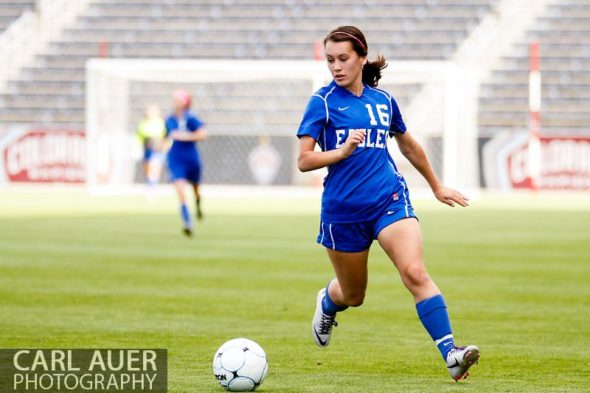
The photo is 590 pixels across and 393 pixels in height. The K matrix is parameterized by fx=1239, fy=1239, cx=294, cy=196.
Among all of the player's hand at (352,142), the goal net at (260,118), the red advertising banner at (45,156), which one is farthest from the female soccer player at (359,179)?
the red advertising banner at (45,156)

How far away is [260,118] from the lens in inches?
1468

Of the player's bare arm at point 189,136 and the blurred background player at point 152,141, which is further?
the blurred background player at point 152,141

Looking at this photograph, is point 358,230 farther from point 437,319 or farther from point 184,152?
point 184,152

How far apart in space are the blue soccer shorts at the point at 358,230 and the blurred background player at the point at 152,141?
24610 millimetres

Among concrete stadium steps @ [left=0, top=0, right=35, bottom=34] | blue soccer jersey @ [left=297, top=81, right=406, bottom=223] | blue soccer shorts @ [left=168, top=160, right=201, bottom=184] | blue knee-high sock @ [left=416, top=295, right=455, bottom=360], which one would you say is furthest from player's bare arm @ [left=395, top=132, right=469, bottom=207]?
concrete stadium steps @ [left=0, top=0, right=35, bottom=34]

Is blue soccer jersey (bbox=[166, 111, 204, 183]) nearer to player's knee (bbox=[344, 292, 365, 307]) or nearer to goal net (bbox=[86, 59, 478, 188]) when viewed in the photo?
goal net (bbox=[86, 59, 478, 188])

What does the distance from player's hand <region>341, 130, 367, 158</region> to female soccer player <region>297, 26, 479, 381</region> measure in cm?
15

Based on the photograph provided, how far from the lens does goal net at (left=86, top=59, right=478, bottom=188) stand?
33.4m

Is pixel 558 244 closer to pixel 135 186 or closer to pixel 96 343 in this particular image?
pixel 96 343

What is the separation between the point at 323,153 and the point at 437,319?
Result: 119 centimetres

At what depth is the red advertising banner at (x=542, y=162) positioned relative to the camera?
3291 cm

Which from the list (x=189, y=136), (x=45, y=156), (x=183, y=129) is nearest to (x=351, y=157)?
(x=189, y=136)

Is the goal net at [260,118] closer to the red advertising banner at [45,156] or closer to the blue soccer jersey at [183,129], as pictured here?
the red advertising banner at [45,156]

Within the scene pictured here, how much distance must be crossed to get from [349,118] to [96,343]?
8.73 feet
